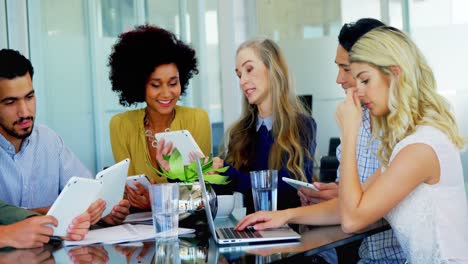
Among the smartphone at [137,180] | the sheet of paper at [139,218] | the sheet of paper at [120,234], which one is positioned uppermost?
the smartphone at [137,180]

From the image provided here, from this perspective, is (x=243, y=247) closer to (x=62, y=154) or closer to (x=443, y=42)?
(x=62, y=154)

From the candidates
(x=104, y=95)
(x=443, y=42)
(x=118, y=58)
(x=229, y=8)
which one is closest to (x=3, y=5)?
(x=104, y=95)

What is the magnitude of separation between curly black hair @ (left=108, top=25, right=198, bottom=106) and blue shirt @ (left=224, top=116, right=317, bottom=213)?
0.58 m

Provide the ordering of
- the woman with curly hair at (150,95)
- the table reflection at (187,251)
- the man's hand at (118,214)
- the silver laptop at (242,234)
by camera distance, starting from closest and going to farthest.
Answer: the table reflection at (187,251), the silver laptop at (242,234), the man's hand at (118,214), the woman with curly hair at (150,95)

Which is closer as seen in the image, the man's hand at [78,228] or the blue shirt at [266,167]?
the man's hand at [78,228]

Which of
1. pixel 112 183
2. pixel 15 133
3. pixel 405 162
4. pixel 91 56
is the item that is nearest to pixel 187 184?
pixel 112 183

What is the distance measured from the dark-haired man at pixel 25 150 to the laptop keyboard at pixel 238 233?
834 millimetres

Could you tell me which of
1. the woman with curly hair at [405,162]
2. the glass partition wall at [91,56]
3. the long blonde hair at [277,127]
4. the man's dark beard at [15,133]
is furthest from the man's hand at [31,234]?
the glass partition wall at [91,56]

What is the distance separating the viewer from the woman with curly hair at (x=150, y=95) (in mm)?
3207

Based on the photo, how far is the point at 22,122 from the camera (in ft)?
8.73

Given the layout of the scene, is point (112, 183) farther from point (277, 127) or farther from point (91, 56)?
point (91, 56)

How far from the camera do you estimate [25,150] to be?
110 inches

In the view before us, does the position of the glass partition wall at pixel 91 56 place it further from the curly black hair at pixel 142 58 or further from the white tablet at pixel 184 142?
the white tablet at pixel 184 142

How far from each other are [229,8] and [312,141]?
7.19ft
